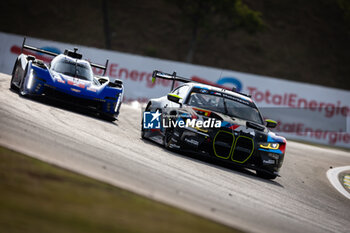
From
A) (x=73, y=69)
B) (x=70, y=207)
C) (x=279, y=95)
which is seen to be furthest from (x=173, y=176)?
(x=279, y=95)

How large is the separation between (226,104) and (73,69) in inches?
158

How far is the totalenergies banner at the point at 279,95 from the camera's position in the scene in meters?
19.7

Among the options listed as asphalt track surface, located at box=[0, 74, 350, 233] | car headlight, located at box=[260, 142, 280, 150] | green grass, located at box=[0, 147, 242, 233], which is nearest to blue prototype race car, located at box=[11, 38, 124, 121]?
asphalt track surface, located at box=[0, 74, 350, 233]

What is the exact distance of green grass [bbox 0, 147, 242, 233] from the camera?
357 centimetres

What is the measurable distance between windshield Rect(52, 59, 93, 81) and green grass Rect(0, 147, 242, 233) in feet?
21.6

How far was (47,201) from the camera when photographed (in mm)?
3971

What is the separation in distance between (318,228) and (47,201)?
3044 mm

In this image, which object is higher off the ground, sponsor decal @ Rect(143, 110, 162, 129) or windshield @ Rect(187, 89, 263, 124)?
windshield @ Rect(187, 89, 263, 124)

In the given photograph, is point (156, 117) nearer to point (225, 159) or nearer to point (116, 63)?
→ point (225, 159)

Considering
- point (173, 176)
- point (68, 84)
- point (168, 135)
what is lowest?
point (173, 176)

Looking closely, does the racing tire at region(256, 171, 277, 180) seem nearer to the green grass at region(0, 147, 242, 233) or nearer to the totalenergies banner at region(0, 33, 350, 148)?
the green grass at region(0, 147, 242, 233)

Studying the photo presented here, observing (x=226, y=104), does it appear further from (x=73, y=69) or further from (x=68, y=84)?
(x=73, y=69)

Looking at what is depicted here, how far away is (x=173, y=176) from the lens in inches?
253

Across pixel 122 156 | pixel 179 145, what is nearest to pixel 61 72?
pixel 179 145
